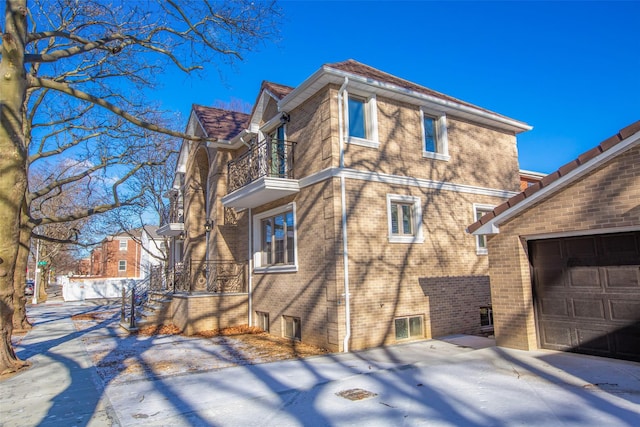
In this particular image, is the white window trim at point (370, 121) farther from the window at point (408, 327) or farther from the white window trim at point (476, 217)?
the window at point (408, 327)

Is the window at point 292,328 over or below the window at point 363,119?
below

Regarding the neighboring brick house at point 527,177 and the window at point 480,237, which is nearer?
the window at point 480,237

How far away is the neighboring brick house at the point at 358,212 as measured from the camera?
32.1ft

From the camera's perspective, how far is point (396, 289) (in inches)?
405

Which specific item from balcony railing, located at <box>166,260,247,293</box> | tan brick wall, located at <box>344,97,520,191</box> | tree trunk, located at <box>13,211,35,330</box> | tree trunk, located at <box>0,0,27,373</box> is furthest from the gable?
tree trunk, located at <box>13,211,35,330</box>

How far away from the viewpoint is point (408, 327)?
1047cm

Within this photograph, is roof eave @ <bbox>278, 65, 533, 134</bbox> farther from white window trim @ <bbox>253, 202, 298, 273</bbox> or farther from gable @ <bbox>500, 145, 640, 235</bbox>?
gable @ <bbox>500, 145, 640, 235</bbox>

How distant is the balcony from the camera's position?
10.8 m

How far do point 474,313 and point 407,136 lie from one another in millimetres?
5247

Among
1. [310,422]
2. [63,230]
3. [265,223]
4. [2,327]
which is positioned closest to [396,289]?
[265,223]

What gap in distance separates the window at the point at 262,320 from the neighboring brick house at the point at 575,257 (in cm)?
666

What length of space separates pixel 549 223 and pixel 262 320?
8462 mm

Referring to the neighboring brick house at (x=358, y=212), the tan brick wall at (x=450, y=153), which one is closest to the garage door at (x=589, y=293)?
the neighboring brick house at (x=358, y=212)

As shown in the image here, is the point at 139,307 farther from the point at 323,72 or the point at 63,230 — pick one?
the point at 63,230
